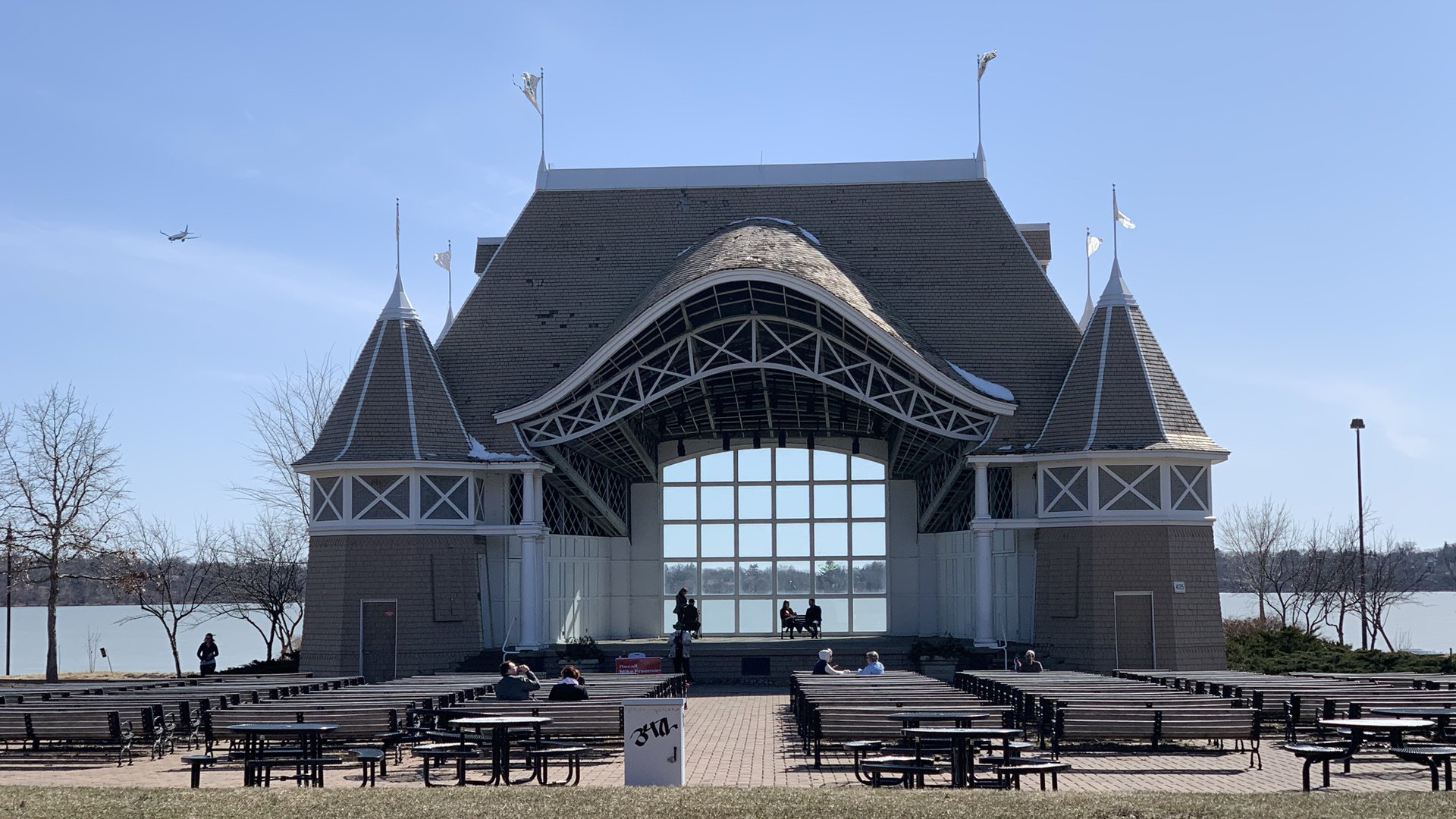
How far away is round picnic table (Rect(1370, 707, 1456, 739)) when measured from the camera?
1570 cm

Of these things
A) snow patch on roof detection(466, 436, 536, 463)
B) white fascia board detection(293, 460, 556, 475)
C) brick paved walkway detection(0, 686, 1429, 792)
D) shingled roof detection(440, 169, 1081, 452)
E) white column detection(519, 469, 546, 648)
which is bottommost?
brick paved walkway detection(0, 686, 1429, 792)

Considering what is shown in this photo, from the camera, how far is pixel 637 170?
39500mm

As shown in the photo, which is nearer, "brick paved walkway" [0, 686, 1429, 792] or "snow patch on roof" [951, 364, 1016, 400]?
"brick paved walkway" [0, 686, 1429, 792]

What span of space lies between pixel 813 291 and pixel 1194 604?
9.75m

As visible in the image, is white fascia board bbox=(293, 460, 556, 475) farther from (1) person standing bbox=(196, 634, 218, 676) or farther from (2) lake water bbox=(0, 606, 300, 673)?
(2) lake water bbox=(0, 606, 300, 673)

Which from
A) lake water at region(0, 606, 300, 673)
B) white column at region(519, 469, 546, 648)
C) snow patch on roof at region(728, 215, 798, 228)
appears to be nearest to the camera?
white column at region(519, 469, 546, 648)

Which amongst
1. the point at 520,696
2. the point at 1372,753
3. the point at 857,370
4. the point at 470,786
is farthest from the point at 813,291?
the point at 470,786

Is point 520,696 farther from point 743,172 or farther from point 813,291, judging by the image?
point 743,172

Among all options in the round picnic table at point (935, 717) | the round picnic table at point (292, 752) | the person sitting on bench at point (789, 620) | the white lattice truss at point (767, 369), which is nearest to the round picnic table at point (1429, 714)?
the round picnic table at point (935, 717)

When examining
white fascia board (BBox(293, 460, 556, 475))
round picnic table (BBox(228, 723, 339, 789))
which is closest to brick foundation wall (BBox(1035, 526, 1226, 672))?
white fascia board (BBox(293, 460, 556, 475))

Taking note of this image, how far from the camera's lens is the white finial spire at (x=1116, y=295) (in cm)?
3328

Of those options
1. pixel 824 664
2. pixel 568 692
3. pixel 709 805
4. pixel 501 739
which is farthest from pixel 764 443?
pixel 709 805

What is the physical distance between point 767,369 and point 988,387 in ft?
15.9

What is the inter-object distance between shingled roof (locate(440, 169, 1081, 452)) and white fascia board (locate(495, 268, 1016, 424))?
833 mm
